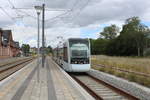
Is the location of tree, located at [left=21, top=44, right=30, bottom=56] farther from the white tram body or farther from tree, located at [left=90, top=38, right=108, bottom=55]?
the white tram body

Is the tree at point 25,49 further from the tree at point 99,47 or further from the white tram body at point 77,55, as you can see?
the white tram body at point 77,55

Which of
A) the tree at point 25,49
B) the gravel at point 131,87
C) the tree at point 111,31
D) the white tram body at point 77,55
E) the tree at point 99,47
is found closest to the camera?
the gravel at point 131,87

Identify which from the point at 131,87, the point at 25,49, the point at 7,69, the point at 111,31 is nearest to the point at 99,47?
the point at 111,31

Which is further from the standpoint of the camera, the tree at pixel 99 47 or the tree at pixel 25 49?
the tree at pixel 99 47

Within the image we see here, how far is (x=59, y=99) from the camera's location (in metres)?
9.24

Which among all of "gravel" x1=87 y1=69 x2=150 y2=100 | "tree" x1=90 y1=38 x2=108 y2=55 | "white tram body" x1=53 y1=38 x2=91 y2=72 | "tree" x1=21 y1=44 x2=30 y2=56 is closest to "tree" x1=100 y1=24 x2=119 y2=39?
"tree" x1=90 y1=38 x2=108 y2=55

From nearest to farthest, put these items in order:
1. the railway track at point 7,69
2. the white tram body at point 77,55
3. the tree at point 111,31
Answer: the railway track at point 7,69 < the white tram body at point 77,55 < the tree at point 111,31

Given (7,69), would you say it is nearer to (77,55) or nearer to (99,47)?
(77,55)

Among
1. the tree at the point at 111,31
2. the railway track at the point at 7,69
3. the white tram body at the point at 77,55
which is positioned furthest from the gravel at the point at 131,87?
the tree at the point at 111,31

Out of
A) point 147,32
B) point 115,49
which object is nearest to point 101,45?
point 115,49

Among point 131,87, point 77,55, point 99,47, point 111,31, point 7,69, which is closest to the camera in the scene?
point 131,87

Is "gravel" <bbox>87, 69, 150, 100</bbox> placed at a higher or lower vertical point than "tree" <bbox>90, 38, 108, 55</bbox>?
lower

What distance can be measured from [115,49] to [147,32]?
1470 centimetres

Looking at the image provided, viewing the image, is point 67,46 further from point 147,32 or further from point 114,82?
point 147,32
